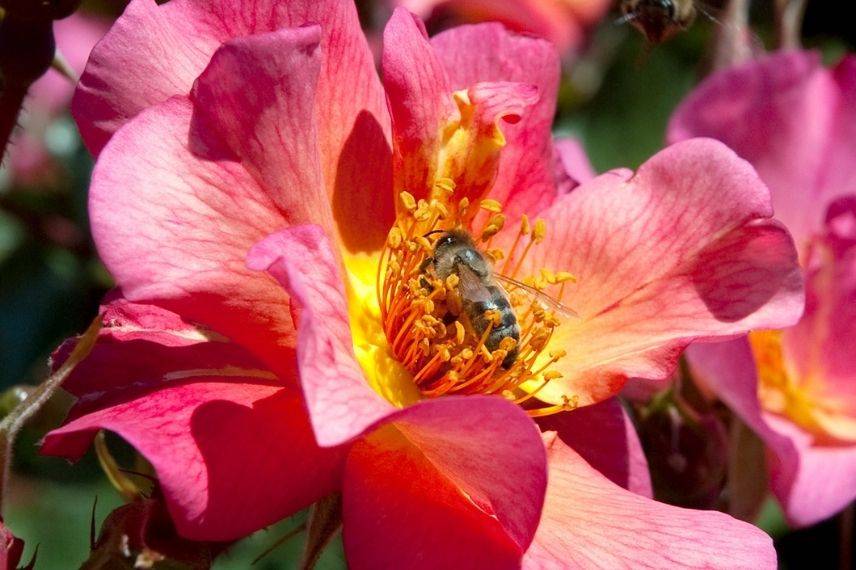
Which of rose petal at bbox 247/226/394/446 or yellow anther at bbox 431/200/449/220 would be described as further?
yellow anther at bbox 431/200/449/220

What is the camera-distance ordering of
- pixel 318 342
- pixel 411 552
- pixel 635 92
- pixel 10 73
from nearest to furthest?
pixel 318 342, pixel 411 552, pixel 10 73, pixel 635 92

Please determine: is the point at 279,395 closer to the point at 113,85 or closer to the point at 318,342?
the point at 318,342

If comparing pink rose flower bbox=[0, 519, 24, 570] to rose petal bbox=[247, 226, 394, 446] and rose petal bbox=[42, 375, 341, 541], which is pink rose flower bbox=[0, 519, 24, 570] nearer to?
rose petal bbox=[42, 375, 341, 541]

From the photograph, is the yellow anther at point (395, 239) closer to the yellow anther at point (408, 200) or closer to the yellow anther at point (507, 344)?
the yellow anther at point (408, 200)

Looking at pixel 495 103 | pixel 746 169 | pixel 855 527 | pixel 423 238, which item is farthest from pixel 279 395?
pixel 855 527

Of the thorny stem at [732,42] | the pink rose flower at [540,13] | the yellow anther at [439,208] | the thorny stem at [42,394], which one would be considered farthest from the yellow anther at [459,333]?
the pink rose flower at [540,13]

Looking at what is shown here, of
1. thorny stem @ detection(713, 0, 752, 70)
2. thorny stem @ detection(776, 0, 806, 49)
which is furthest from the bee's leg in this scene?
thorny stem @ detection(776, 0, 806, 49)
